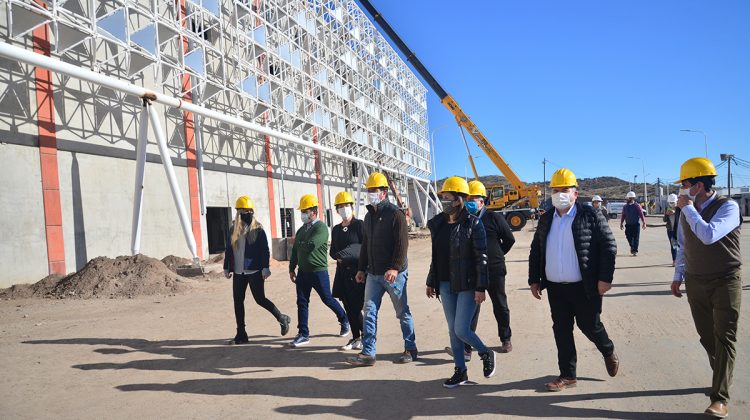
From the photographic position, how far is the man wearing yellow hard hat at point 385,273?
4953mm

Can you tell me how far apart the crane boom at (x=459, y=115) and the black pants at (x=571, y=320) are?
2207 centimetres

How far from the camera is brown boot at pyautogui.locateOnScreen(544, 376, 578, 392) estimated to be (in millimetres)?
4008

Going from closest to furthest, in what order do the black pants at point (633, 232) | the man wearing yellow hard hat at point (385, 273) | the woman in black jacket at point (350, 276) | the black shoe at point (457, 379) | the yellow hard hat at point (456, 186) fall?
the black shoe at point (457, 379), the yellow hard hat at point (456, 186), the man wearing yellow hard hat at point (385, 273), the woman in black jacket at point (350, 276), the black pants at point (633, 232)

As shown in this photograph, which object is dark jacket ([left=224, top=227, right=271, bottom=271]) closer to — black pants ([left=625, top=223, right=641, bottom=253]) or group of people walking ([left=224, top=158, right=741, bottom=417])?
group of people walking ([left=224, top=158, right=741, bottom=417])

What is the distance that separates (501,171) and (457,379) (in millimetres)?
28986

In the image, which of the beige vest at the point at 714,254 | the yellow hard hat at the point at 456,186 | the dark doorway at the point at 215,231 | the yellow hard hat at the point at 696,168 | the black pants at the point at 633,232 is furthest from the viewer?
the dark doorway at the point at 215,231

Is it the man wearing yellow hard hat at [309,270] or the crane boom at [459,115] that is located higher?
the crane boom at [459,115]

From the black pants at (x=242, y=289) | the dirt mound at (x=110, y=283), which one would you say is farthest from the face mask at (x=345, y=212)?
the dirt mound at (x=110, y=283)

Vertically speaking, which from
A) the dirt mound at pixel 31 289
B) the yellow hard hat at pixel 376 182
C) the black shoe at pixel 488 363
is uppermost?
the yellow hard hat at pixel 376 182

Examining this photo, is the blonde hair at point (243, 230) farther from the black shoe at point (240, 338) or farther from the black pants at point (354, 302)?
the black pants at point (354, 302)

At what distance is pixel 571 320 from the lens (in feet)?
13.4

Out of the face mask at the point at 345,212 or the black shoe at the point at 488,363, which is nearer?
the black shoe at the point at 488,363

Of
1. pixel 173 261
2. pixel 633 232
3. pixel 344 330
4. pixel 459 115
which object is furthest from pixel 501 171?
pixel 344 330

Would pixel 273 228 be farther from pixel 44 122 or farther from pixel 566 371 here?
pixel 566 371
